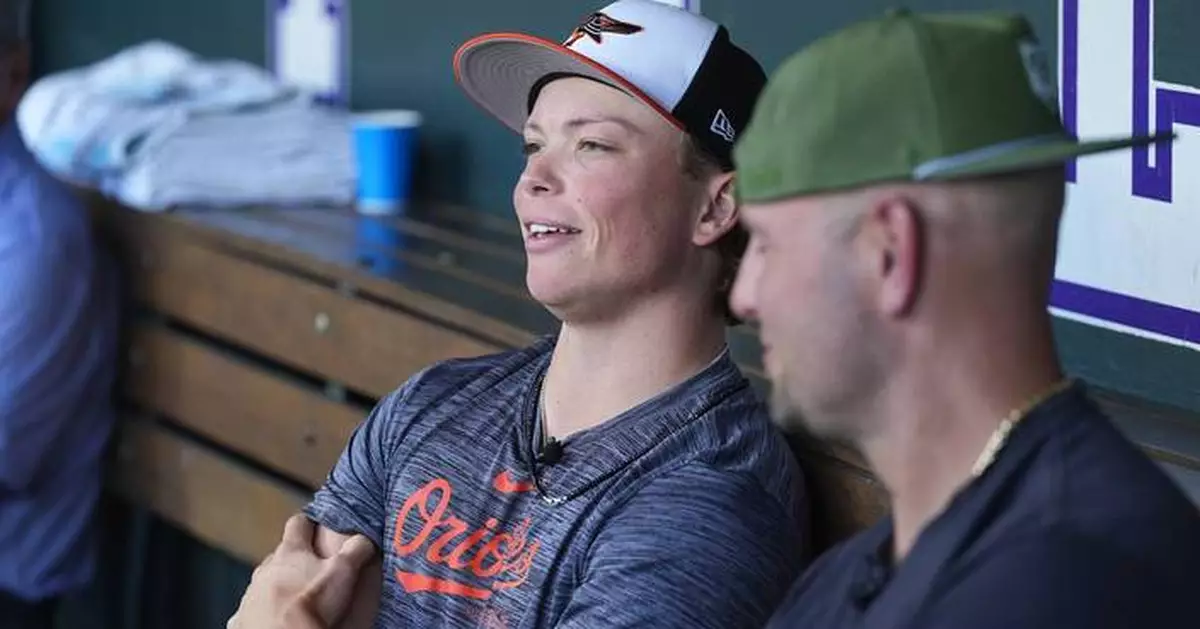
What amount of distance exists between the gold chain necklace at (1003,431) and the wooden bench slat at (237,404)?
81.8 inches

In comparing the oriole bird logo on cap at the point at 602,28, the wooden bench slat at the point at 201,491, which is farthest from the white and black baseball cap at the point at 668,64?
the wooden bench slat at the point at 201,491

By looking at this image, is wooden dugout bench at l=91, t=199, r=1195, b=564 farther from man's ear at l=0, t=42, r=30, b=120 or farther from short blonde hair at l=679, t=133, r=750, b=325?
short blonde hair at l=679, t=133, r=750, b=325

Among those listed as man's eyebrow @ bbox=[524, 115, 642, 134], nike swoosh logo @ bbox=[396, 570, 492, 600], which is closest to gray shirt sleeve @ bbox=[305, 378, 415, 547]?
nike swoosh logo @ bbox=[396, 570, 492, 600]

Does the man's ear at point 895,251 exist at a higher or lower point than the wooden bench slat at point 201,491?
higher

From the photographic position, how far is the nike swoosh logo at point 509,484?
2.26 meters

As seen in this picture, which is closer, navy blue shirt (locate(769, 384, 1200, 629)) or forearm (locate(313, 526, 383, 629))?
navy blue shirt (locate(769, 384, 1200, 629))

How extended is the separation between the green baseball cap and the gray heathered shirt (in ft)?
2.20

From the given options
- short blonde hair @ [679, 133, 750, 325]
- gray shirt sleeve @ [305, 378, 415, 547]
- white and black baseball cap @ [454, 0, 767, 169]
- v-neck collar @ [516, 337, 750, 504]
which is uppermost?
white and black baseball cap @ [454, 0, 767, 169]

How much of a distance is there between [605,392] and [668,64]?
1.15 feet

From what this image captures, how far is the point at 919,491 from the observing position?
144cm

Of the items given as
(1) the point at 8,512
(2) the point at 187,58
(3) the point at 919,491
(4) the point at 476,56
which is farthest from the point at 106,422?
(3) the point at 919,491

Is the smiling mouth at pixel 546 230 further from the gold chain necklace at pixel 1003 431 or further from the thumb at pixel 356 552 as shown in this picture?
the gold chain necklace at pixel 1003 431

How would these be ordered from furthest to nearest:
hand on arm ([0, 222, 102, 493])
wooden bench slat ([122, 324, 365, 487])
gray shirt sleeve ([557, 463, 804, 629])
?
hand on arm ([0, 222, 102, 493]), wooden bench slat ([122, 324, 365, 487]), gray shirt sleeve ([557, 463, 804, 629])

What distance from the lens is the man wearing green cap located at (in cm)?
135
